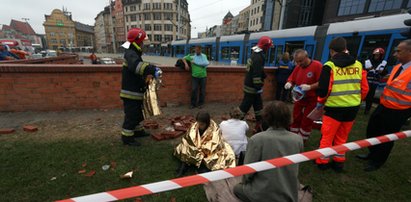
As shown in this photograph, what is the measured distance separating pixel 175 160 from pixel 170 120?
176cm

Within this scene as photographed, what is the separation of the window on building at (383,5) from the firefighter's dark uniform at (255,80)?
26347 millimetres

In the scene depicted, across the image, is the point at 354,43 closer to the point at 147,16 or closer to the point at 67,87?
the point at 67,87


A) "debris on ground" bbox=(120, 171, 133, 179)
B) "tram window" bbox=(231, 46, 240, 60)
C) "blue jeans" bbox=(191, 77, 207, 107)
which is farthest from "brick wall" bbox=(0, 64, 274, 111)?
"tram window" bbox=(231, 46, 240, 60)

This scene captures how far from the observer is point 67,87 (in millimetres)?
4590

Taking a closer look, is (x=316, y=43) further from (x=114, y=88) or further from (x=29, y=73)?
(x=29, y=73)

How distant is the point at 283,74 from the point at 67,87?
5.85 metres

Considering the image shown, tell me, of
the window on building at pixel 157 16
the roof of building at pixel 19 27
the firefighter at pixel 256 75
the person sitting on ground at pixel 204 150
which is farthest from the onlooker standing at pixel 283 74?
the roof of building at pixel 19 27

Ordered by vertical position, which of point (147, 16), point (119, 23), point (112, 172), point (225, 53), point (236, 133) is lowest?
point (112, 172)

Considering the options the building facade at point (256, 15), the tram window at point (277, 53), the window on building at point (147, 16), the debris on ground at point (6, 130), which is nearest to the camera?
the debris on ground at point (6, 130)

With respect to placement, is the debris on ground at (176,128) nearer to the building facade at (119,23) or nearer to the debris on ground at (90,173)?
the debris on ground at (90,173)

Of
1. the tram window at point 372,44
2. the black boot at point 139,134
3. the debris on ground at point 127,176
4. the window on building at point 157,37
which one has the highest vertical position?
the window on building at point 157,37

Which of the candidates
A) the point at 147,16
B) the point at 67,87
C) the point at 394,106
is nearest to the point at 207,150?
the point at 394,106

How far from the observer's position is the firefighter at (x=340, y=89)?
2463mm

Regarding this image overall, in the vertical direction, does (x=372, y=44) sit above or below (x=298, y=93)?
above
